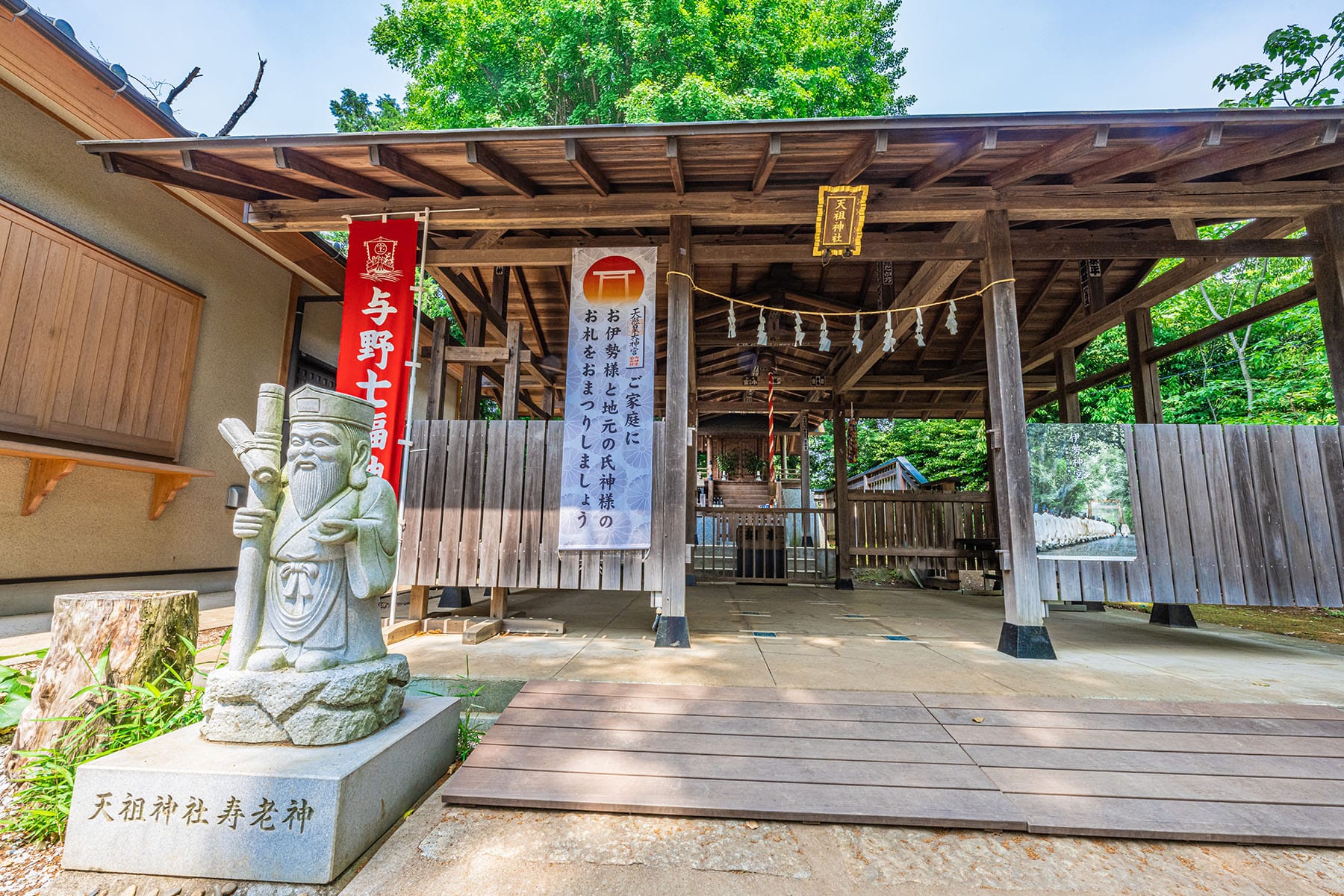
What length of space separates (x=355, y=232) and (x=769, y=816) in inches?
231

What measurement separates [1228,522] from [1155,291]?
3244mm

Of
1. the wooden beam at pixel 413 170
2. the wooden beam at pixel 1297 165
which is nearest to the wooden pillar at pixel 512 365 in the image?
the wooden beam at pixel 413 170

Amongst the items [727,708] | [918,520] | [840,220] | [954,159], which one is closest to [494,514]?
[727,708]

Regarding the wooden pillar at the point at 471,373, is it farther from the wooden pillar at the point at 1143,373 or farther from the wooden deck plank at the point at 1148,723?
the wooden pillar at the point at 1143,373

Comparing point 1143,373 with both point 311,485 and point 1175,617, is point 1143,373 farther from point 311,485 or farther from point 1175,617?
point 311,485

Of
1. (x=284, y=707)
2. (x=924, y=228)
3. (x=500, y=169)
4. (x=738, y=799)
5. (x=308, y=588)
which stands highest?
(x=924, y=228)

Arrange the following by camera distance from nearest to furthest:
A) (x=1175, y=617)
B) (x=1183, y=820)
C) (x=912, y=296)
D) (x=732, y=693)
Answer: (x=1183, y=820) < (x=732, y=693) < (x=1175, y=617) < (x=912, y=296)

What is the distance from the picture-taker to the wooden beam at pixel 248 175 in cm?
455

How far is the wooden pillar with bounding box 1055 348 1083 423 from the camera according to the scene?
26.1ft

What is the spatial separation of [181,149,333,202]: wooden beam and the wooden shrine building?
0.07 feet

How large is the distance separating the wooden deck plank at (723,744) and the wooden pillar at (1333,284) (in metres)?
5.47

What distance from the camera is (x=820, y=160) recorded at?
4.75 m

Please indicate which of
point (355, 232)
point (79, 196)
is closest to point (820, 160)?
point (355, 232)

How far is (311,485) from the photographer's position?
239 cm
